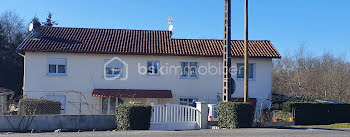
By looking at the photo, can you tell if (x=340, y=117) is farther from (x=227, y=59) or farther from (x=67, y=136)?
(x=67, y=136)

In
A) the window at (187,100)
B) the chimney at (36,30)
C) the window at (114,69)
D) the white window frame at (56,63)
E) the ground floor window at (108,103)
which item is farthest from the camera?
the chimney at (36,30)

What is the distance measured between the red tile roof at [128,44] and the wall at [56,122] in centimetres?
857

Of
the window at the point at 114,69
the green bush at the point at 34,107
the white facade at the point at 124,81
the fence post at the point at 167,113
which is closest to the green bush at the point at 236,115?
the fence post at the point at 167,113

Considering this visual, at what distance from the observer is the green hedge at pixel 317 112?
2177 cm

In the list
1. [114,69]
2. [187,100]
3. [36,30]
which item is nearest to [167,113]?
[187,100]

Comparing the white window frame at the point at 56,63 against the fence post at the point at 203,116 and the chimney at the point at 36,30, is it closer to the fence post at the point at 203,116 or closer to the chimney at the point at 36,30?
the chimney at the point at 36,30

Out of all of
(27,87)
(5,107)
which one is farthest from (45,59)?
(5,107)

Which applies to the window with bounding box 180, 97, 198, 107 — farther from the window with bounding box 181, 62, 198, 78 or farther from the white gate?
the white gate

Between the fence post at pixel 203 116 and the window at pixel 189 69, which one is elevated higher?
the window at pixel 189 69

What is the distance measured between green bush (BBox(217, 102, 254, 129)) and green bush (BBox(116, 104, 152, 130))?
310cm

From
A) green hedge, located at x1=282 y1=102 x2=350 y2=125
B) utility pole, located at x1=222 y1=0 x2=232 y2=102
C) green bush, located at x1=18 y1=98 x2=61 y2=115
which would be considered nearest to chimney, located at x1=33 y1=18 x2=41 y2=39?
green bush, located at x1=18 y1=98 x2=61 y2=115

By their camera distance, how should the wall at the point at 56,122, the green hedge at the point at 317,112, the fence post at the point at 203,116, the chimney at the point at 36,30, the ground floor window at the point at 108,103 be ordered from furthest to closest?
1. the chimney at the point at 36,30
2. the ground floor window at the point at 108,103
3. the green hedge at the point at 317,112
4. the fence post at the point at 203,116
5. the wall at the point at 56,122

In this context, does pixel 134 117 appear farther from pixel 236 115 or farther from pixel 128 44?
pixel 128 44

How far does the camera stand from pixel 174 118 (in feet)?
53.4
